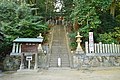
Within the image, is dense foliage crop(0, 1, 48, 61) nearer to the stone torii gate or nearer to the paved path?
the stone torii gate

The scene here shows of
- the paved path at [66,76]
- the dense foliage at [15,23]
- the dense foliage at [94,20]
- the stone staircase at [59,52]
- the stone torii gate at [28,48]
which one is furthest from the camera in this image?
the dense foliage at [94,20]

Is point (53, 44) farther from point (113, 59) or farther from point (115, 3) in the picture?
point (115, 3)

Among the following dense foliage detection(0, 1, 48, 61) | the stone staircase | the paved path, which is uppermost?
dense foliage detection(0, 1, 48, 61)

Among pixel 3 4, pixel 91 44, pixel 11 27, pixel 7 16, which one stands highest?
pixel 3 4

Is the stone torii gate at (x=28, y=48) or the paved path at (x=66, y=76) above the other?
the stone torii gate at (x=28, y=48)

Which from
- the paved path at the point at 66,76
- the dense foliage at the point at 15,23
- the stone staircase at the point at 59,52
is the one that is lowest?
the paved path at the point at 66,76

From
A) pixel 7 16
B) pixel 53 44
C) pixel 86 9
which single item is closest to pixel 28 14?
pixel 7 16

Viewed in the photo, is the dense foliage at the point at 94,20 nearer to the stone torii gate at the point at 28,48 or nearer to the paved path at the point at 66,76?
the stone torii gate at the point at 28,48

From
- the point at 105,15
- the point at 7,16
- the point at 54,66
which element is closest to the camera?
the point at 54,66

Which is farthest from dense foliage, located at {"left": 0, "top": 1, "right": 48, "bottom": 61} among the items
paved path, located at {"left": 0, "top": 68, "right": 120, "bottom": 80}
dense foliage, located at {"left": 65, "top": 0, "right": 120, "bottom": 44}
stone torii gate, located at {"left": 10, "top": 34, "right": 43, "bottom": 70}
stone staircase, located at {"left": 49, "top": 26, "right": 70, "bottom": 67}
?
paved path, located at {"left": 0, "top": 68, "right": 120, "bottom": 80}

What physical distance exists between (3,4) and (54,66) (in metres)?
6.72

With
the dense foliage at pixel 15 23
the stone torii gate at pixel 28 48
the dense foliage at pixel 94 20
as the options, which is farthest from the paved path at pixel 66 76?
the dense foliage at pixel 94 20

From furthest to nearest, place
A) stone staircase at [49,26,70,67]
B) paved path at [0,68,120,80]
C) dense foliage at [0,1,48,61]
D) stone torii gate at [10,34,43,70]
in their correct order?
1. dense foliage at [0,1,48,61]
2. stone staircase at [49,26,70,67]
3. stone torii gate at [10,34,43,70]
4. paved path at [0,68,120,80]

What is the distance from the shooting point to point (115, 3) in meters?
18.4
